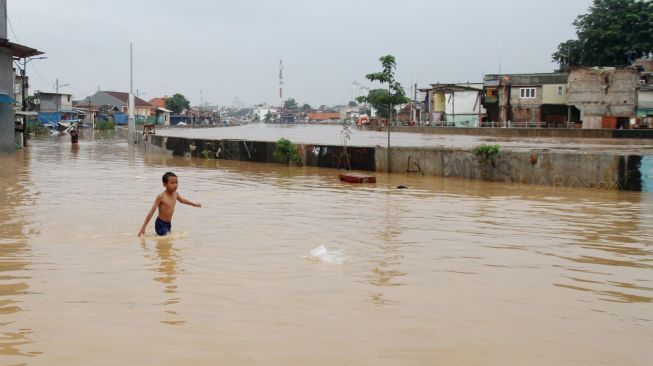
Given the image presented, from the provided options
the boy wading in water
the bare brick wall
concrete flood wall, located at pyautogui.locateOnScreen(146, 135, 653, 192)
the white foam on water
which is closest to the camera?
the white foam on water

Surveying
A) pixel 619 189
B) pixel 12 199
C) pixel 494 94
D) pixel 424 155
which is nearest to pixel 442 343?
pixel 12 199

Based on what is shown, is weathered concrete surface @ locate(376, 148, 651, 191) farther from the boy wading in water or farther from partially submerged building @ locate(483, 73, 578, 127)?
partially submerged building @ locate(483, 73, 578, 127)

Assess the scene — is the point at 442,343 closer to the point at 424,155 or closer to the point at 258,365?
Result: the point at 258,365

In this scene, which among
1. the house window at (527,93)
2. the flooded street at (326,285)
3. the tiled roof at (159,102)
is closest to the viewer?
the flooded street at (326,285)

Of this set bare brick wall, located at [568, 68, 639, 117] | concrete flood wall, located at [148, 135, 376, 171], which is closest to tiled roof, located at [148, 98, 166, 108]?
bare brick wall, located at [568, 68, 639, 117]

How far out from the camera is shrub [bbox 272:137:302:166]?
23156 mm

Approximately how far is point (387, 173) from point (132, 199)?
30.5ft

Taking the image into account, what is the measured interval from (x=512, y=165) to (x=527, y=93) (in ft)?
156

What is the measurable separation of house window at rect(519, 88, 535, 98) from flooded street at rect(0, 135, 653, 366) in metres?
51.9

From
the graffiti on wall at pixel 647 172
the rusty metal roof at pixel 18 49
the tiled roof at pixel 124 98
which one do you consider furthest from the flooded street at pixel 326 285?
the tiled roof at pixel 124 98

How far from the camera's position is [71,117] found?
83.0m

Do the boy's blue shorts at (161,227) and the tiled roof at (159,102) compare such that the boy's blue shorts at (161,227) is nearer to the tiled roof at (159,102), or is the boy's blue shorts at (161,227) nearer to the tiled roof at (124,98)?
the tiled roof at (124,98)

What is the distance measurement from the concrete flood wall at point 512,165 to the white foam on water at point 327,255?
423 inches

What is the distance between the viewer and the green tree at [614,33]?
63.8 m
